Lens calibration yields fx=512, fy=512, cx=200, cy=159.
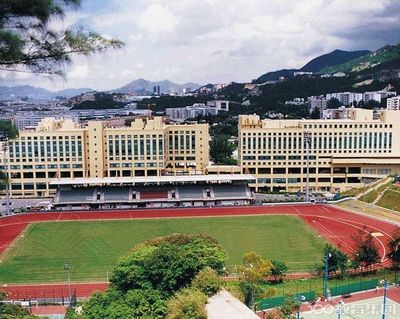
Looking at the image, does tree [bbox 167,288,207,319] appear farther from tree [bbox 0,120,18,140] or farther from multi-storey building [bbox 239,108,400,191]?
multi-storey building [bbox 239,108,400,191]

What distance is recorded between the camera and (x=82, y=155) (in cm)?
5000

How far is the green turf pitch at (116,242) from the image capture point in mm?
27594

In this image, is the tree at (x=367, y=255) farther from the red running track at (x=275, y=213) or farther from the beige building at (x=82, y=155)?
the beige building at (x=82, y=155)

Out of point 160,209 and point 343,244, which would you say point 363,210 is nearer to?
point 343,244

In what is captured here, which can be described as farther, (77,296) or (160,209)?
(160,209)

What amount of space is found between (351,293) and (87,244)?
56.5 feet

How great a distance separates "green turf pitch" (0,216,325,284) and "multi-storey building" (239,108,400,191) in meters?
10.7

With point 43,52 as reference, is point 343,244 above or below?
below

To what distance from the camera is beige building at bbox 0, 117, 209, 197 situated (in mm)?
49688

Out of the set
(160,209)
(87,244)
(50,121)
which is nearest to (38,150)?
(50,121)

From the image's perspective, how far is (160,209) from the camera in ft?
146

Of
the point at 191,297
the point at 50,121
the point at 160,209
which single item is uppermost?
the point at 50,121

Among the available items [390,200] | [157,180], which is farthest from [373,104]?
[157,180]

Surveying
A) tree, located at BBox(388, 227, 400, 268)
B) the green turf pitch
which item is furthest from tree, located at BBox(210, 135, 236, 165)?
tree, located at BBox(388, 227, 400, 268)
